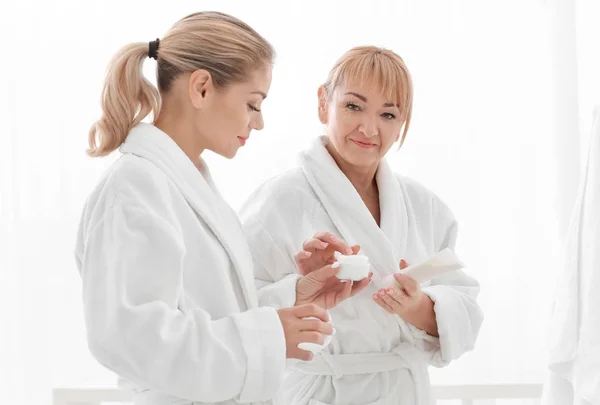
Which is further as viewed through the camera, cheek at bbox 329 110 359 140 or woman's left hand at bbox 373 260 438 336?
cheek at bbox 329 110 359 140

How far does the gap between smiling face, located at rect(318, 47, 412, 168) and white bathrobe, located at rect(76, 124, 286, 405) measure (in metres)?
0.55

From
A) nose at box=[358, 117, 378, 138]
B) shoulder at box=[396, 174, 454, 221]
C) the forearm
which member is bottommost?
the forearm

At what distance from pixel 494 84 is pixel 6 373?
6.45ft

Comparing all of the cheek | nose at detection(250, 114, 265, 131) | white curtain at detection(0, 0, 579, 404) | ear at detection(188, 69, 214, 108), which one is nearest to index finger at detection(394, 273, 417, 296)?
the cheek

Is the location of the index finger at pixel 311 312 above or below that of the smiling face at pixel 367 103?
below

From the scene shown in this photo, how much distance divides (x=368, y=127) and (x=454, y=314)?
1.48 ft

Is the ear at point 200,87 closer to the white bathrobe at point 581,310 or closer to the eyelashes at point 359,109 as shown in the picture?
the eyelashes at point 359,109

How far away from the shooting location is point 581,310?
1.96 m

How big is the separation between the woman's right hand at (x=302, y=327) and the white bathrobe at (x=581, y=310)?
0.88 m

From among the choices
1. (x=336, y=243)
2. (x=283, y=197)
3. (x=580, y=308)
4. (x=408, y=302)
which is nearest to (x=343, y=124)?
(x=283, y=197)

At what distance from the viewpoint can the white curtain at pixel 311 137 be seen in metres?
2.81

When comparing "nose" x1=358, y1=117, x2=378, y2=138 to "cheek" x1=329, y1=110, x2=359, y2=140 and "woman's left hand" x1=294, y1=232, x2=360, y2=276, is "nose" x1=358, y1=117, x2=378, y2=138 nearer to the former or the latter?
"cheek" x1=329, y1=110, x2=359, y2=140

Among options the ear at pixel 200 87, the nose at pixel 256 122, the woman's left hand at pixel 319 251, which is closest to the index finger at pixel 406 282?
the woman's left hand at pixel 319 251

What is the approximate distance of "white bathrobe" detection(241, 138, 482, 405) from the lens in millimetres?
1768
